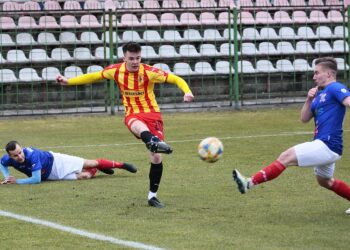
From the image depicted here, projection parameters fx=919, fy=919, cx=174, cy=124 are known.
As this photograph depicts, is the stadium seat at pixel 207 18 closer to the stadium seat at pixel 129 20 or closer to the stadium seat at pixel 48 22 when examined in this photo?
the stadium seat at pixel 129 20

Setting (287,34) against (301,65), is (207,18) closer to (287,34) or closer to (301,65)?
(287,34)

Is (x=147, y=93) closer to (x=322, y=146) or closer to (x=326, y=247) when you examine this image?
(x=322, y=146)

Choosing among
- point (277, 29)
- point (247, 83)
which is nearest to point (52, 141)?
point (247, 83)

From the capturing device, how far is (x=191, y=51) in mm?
26484

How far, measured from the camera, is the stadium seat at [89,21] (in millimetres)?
25812

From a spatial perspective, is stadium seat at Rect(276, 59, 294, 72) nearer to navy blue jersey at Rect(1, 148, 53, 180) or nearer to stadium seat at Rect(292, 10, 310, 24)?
stadium seat at Rect(292, 10, 310, 24)

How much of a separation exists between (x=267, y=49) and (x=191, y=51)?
2.42 meters

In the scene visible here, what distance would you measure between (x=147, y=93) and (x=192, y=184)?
1776mm

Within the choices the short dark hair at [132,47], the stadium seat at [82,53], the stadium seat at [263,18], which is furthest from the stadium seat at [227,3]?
the short dark hair at [132,47]

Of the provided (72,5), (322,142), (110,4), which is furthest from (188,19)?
(322,142)

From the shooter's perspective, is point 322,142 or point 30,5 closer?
point 322,142

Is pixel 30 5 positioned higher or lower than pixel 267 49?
higher

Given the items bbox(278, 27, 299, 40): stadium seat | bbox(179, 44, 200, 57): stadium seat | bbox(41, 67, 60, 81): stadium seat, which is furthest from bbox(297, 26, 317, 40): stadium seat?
bbox(41, 67, 60, 81): stadium seat

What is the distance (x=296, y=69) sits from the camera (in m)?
27.0
